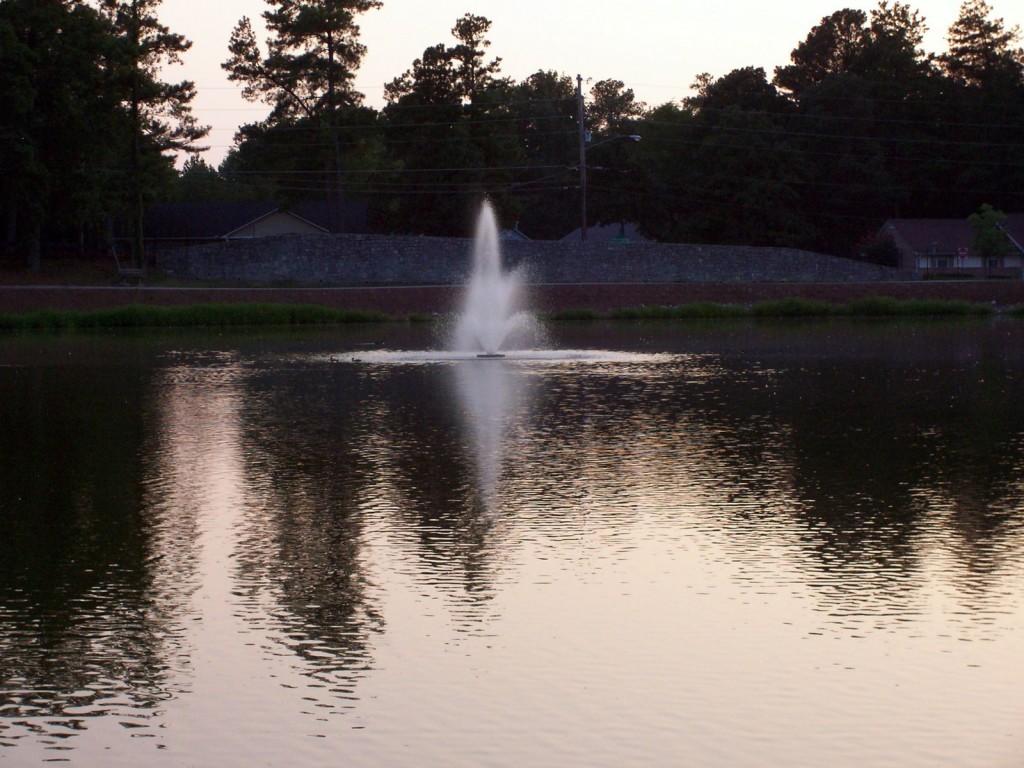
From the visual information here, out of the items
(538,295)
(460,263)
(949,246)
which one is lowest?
(538,295)

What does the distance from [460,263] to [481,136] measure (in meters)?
12.5

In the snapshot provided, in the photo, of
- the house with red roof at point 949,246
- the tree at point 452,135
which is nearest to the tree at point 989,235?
the house with red roof at point 949,246

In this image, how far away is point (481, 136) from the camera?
78000mm

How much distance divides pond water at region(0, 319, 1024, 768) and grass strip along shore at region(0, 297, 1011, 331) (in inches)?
1259

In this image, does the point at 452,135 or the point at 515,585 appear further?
the point at 452,135

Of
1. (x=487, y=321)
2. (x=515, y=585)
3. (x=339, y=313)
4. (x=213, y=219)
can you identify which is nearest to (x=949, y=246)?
(x=339, y=313)

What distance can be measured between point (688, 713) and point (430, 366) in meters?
26.0

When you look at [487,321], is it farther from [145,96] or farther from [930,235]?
[930,235]

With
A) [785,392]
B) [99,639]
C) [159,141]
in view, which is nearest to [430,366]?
[785,392]

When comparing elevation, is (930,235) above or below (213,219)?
below

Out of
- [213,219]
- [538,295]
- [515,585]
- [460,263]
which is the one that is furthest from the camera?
[213,219]

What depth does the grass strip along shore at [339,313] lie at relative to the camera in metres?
54.3

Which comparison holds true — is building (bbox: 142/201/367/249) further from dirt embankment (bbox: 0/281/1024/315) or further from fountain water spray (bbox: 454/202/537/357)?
fountain water spray (bbox: 454/202/537/357)

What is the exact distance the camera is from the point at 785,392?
26781mm
